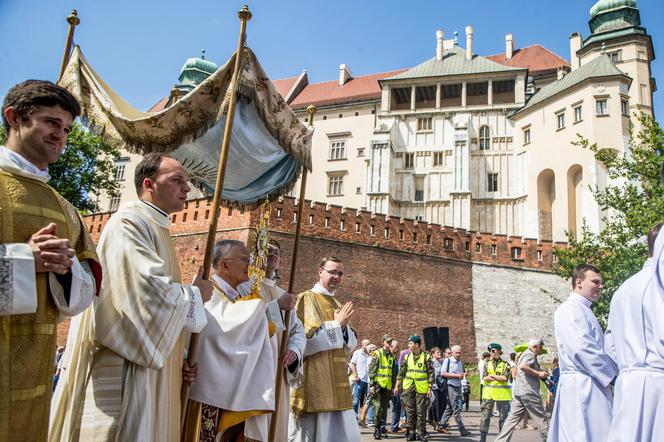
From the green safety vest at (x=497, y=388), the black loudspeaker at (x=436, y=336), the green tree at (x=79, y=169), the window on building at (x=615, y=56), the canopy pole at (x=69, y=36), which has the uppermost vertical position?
the window on building at (x=615, y=56)

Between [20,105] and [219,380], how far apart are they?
7.19 ft

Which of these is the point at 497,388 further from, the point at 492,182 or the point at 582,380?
the point at 492,182

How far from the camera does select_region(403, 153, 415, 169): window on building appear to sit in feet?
154

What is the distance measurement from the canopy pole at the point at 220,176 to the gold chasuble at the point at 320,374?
179cm

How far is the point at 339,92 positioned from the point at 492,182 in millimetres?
17358

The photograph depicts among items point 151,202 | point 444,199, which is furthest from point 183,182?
point 444,199

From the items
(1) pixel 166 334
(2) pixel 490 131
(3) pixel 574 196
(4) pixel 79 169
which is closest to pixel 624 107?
(3) pixel 574 196

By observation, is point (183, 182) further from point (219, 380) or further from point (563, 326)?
point (563, 326)

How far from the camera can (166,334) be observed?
10.8ft

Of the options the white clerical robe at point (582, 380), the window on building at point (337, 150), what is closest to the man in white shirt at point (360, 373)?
the white clerical robe at point (582, 380)

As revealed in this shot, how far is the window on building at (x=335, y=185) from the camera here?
49750mm

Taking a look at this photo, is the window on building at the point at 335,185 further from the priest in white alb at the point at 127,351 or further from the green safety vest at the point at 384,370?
the priest in white alb at the point at 127,351

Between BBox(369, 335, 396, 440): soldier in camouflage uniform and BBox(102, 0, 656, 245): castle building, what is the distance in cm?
2874

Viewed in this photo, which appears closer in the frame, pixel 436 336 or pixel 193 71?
pixel 436 336
